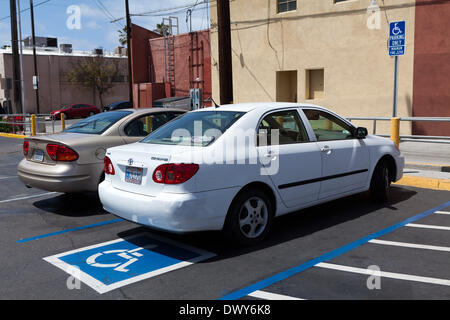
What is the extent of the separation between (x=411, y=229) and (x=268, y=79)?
14600 mm

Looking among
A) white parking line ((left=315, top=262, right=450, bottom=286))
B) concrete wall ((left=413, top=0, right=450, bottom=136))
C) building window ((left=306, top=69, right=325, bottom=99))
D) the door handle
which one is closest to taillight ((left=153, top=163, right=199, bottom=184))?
white parking line ((left=315, top=262, right=450, bottom=286))

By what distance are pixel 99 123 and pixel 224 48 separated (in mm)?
4607

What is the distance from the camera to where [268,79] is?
19.8 m

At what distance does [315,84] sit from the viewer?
1850cm

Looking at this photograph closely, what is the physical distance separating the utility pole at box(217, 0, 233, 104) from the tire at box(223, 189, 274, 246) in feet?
20.1

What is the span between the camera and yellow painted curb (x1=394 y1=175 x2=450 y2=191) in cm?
816

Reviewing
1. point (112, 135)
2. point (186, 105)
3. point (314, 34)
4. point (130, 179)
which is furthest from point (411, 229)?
point (186, 105)

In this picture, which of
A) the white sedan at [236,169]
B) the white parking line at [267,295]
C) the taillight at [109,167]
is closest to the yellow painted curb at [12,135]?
the taillight at [109,167]

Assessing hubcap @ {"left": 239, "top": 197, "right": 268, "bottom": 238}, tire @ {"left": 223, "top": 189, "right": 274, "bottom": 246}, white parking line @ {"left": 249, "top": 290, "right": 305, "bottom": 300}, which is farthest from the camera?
hubcap @ {"left": 239, "top": 197, "right": 268, "bottom": 238}

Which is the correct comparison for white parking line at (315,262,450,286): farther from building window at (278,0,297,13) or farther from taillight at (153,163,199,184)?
building window at (278,0,297,13)

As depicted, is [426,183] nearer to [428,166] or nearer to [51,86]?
[428,166]

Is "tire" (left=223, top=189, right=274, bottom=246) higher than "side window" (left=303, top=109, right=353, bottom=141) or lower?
lower

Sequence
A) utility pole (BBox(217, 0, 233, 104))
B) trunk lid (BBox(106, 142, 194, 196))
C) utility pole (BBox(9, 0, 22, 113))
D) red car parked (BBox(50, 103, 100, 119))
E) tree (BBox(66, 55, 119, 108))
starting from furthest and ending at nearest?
tree (BBox(66, 55, 119, 108)) → red car parked (BBox(50, 103, 100, 119)) → utility pole (BBox(9, 0, 22, 113)) → utility pole (BBox(217, 0, 233, 104)) → trunk lid (BBox(106, 142, 194, 196))
